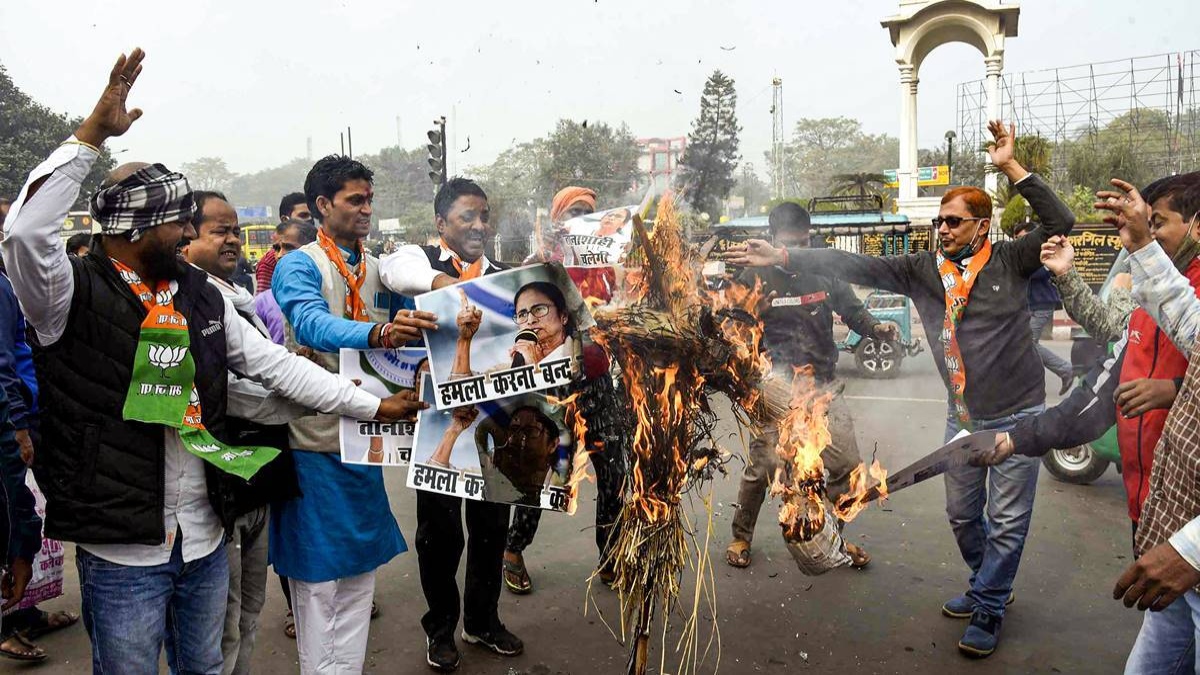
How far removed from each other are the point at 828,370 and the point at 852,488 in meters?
1.81

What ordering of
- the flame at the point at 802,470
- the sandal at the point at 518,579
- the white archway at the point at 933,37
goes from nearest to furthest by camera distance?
1. the flame at the point at 802,470
2. the sandal at the point at 518,579
3. the white archway at the point at 933,37

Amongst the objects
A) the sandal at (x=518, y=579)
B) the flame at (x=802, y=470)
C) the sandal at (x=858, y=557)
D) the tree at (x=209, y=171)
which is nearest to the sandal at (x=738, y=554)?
the sandal at (x=858, y=557)

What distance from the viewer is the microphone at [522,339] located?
2740 millimetres

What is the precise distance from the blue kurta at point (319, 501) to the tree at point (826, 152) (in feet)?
222

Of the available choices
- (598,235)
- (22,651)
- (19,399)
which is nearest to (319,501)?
(19,399)

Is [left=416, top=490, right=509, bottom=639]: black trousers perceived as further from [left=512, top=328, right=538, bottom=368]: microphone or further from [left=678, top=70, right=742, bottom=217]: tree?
[left=678, top=70, right=742, bottom=217]: tree

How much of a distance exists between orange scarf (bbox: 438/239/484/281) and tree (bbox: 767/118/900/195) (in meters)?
66.8

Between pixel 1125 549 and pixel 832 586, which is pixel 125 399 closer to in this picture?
pixel 832 586

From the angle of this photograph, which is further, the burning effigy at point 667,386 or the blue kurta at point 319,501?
the blue kurta at point 319,501

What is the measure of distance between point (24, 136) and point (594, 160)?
26.5 m

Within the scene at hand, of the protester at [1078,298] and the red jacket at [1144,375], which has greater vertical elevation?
the protester at [1078,298]

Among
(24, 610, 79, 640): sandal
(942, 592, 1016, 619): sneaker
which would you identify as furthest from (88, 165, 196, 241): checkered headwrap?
(942, 592, 1016, 619): sneaker

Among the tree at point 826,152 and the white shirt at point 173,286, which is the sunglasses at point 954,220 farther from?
the tree at point 826,152

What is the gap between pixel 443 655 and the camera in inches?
146
